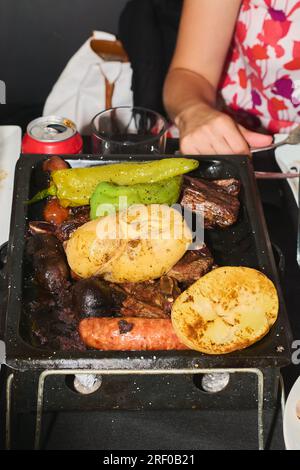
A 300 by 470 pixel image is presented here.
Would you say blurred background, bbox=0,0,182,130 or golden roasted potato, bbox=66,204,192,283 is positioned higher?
golden roasted potato, bbox=66,204,192,283

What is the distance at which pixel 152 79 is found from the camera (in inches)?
104

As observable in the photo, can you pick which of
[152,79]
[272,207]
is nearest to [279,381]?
[272,207]

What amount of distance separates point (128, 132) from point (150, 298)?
0.80 metres

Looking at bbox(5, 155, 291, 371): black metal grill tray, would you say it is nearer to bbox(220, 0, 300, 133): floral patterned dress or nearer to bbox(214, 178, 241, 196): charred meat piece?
bbox(214, 178, 241, 196): charred meat piece

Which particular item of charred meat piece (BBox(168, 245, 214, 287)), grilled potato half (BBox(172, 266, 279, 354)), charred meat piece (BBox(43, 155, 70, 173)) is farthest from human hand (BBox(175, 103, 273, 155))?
grilled potato half (BBox(172, 266, 279, 354))

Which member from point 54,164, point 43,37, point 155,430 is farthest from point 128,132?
point 43,37

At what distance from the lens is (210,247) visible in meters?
1.48

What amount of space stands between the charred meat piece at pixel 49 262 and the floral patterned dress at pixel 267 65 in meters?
1.32

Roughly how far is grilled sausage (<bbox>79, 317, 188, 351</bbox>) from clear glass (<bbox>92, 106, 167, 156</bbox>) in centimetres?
70

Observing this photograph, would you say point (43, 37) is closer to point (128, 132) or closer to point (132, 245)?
point (128, 132)

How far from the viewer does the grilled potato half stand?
1.13 metres

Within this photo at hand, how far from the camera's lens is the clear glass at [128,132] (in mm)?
1750

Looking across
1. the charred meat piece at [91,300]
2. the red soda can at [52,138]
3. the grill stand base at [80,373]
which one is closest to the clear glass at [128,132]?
the red soda can at [52,138]
